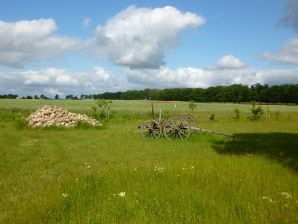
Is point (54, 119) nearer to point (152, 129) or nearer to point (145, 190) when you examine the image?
point (152, 129)

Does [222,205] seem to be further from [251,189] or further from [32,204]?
[32,204]

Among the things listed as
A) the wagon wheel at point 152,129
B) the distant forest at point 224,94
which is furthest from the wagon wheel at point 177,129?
the distant forest at point 224,94

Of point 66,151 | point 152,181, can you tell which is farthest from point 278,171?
point 66,151

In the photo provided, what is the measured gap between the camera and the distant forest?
131m

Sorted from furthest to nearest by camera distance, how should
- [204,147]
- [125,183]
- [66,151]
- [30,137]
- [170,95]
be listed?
[170,95], [30,137], [204,147], [66,151], [125,183]

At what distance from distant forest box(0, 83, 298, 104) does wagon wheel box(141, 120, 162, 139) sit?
9100 cm

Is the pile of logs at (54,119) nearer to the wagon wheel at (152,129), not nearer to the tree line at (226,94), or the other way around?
the wagon wheel at (152,129)

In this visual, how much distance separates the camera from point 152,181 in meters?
10.1

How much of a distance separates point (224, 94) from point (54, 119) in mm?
117346

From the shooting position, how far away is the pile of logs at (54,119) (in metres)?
29.7

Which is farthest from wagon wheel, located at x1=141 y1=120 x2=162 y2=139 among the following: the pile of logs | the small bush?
the small bush

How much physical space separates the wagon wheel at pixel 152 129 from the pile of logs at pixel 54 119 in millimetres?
6996

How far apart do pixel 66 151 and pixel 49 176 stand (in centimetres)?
583

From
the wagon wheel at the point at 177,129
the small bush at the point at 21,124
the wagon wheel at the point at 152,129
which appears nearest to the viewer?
the wagon wheel at the point at 177,129
